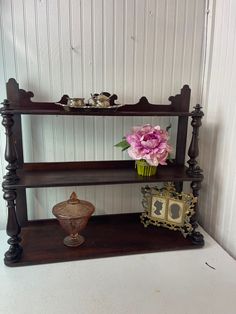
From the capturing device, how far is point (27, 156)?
1096 mm

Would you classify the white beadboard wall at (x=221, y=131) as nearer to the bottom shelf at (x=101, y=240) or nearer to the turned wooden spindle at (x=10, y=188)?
the bottom shelf at (x=101, y=240)

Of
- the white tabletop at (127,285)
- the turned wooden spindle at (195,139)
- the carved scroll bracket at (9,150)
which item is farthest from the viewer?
the turned wooden spindle at (195,139)

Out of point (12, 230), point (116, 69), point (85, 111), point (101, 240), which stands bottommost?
point (101, 240)

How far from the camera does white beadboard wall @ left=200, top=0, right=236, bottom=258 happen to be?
98 cm

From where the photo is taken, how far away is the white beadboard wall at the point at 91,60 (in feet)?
3.27

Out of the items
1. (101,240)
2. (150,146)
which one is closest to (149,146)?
(150,146)

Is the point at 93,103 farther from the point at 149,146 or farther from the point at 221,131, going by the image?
the point at 221,131

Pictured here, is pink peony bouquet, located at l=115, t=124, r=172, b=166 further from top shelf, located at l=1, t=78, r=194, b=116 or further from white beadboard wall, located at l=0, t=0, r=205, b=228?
white beadboard wall, located at l=0, t=0, r=205, b=228

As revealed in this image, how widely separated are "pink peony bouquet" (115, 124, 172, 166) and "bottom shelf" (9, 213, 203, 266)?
32cm

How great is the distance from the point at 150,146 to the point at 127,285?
47 cm

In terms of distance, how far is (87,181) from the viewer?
94 cm

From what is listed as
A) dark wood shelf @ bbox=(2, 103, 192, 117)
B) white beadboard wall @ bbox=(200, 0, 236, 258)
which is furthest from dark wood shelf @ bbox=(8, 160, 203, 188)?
dark wood shelf @ bbox=(2, 103, 192, 117)

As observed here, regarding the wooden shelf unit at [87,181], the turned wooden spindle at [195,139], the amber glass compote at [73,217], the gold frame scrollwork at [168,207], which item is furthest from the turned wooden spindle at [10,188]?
the turned wooden spindle at [195,139]

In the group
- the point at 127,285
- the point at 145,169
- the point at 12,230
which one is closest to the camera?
the point at 127,285
